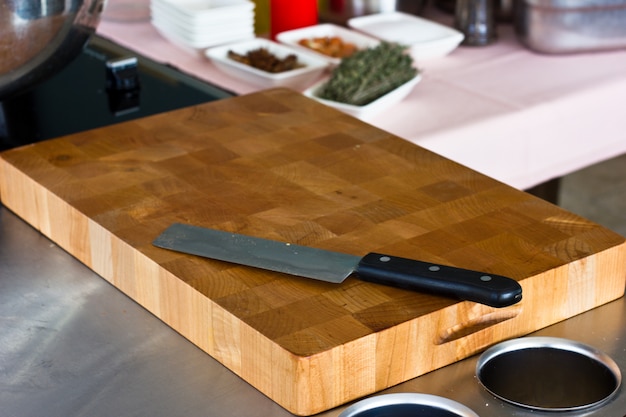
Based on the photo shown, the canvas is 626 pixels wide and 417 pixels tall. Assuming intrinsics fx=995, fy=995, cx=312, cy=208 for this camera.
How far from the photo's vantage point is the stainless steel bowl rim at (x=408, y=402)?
60cm

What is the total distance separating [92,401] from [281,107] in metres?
0.45

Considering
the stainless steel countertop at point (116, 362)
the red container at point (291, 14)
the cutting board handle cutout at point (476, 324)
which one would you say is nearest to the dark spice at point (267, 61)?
the red container at point (291, 14)

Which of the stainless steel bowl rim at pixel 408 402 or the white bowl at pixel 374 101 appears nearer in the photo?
the stainless steel bowl rim at pixel 408 402

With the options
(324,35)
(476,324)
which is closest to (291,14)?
(324,35)

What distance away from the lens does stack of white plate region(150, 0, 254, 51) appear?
1359 millimetres

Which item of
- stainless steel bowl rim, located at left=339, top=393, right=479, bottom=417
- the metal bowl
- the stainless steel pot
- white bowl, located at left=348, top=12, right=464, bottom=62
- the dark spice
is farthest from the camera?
the stainless steel pot

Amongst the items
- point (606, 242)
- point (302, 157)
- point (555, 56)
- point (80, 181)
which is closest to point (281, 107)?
point (302, 157)

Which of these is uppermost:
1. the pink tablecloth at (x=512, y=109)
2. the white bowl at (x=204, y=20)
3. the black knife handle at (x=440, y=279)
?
the black knife handle at (x=440, y=279)

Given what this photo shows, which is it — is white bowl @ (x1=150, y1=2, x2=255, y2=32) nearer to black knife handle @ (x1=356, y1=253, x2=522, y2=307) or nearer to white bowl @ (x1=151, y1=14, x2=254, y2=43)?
white bowl @ (x1=151, y1=14, x2=254, y2=43)

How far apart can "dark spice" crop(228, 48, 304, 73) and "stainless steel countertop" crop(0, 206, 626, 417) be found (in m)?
0.56

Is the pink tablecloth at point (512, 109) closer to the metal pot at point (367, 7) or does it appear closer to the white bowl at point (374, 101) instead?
the white bowl at point (374, 101)

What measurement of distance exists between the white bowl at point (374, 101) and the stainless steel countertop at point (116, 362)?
1.46ft

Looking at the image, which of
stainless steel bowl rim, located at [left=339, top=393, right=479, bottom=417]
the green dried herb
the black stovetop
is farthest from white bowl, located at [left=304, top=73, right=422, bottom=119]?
stainless steel bowl rim, located at [left=339, top=393, right=479, bottom=417]

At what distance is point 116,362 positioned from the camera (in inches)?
26.2
